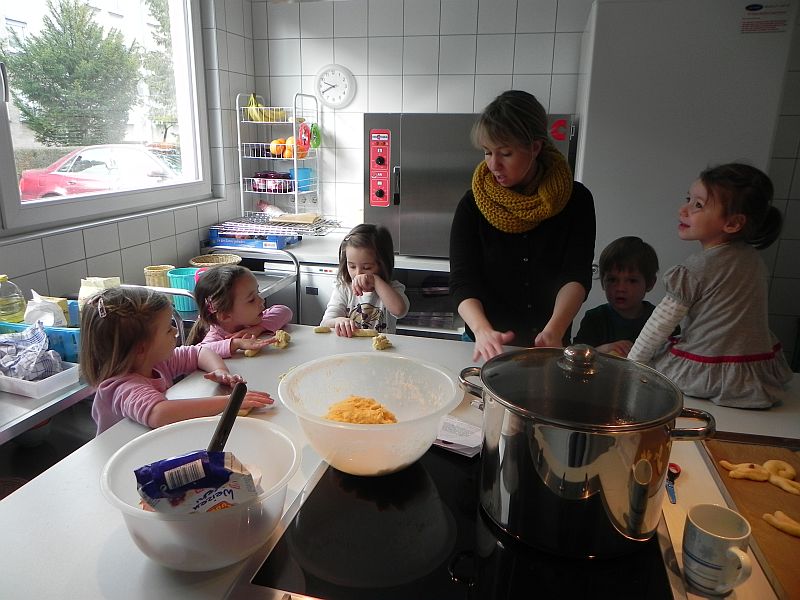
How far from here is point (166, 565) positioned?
0.63m

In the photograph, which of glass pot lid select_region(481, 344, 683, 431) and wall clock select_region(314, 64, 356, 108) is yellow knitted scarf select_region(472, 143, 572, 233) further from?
wall clock select_region(314, 64, 356, 108)

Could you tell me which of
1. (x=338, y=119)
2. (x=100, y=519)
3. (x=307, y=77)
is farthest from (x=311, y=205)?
(x=100, y=519)

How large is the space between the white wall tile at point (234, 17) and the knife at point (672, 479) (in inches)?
117

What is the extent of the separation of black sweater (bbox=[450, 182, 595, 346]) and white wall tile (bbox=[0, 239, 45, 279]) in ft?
4.57

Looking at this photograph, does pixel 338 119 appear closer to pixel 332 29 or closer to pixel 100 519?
pixel 332 29

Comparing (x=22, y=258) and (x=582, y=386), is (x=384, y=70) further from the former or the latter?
(x=582, y=386)

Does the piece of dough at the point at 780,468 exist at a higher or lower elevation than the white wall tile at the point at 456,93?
lower

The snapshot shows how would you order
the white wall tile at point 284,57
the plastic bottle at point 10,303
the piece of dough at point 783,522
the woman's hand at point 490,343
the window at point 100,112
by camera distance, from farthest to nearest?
the white wall tile at point 284,57 < the window at point 100,112 < the plastic bottle at point 10,303 < the woman's hand at point 490,343 < the piece of dough at point 783,522

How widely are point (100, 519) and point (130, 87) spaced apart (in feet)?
7.54

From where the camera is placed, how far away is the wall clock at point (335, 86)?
307 centimetres

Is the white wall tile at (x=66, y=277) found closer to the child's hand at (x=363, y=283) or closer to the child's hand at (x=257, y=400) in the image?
the child's hand at (x=363, y=283)

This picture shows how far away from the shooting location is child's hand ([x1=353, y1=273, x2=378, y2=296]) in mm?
1773

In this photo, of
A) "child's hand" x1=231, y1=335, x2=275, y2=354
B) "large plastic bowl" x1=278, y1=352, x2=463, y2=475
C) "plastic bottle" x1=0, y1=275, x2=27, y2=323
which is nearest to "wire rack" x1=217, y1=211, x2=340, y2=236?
"plastic bottle" x1=0, y1=275, x2=27, y2=323

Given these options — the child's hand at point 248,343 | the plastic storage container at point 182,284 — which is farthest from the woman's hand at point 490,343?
the plastic storage container at point 182,284
